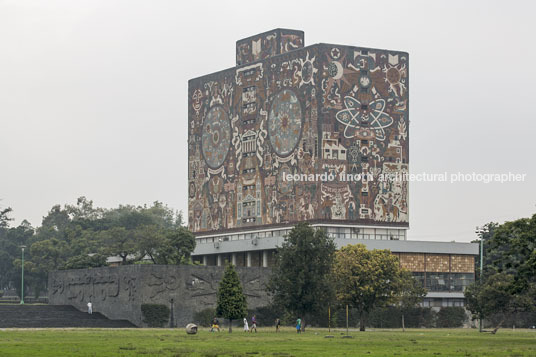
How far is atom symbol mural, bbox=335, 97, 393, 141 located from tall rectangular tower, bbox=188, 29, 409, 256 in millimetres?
132

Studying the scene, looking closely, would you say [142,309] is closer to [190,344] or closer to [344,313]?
[344,313]

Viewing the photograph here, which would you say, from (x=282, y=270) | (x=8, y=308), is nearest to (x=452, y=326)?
(x=282, y=270)

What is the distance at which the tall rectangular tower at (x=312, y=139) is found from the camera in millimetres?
126375

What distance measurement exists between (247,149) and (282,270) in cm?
4317

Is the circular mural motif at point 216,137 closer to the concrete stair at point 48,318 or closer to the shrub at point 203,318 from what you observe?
the concrete stair at point 48,318

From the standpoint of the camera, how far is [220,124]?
143 meters

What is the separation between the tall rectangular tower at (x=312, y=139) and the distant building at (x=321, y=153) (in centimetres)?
14

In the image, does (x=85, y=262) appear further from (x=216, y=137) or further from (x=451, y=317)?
(x=451, y=317)

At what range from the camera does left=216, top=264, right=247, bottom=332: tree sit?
90.5m

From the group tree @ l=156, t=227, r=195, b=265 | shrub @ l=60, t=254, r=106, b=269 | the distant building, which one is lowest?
shrub @ l=60, t=254, r=106, b=269

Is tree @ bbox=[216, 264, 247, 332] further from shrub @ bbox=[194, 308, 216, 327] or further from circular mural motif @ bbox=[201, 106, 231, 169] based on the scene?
circular mural motif @ bbox=[201, 106, 231, 169]

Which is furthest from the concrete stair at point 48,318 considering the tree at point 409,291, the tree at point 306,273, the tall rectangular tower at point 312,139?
the tree at point 409,291

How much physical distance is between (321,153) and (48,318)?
40.2 meters

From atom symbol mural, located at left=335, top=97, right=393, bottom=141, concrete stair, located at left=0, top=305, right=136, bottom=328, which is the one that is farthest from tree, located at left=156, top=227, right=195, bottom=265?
Result: atom symbol mural, located at left=335, top=97, right=393, bottom=141
